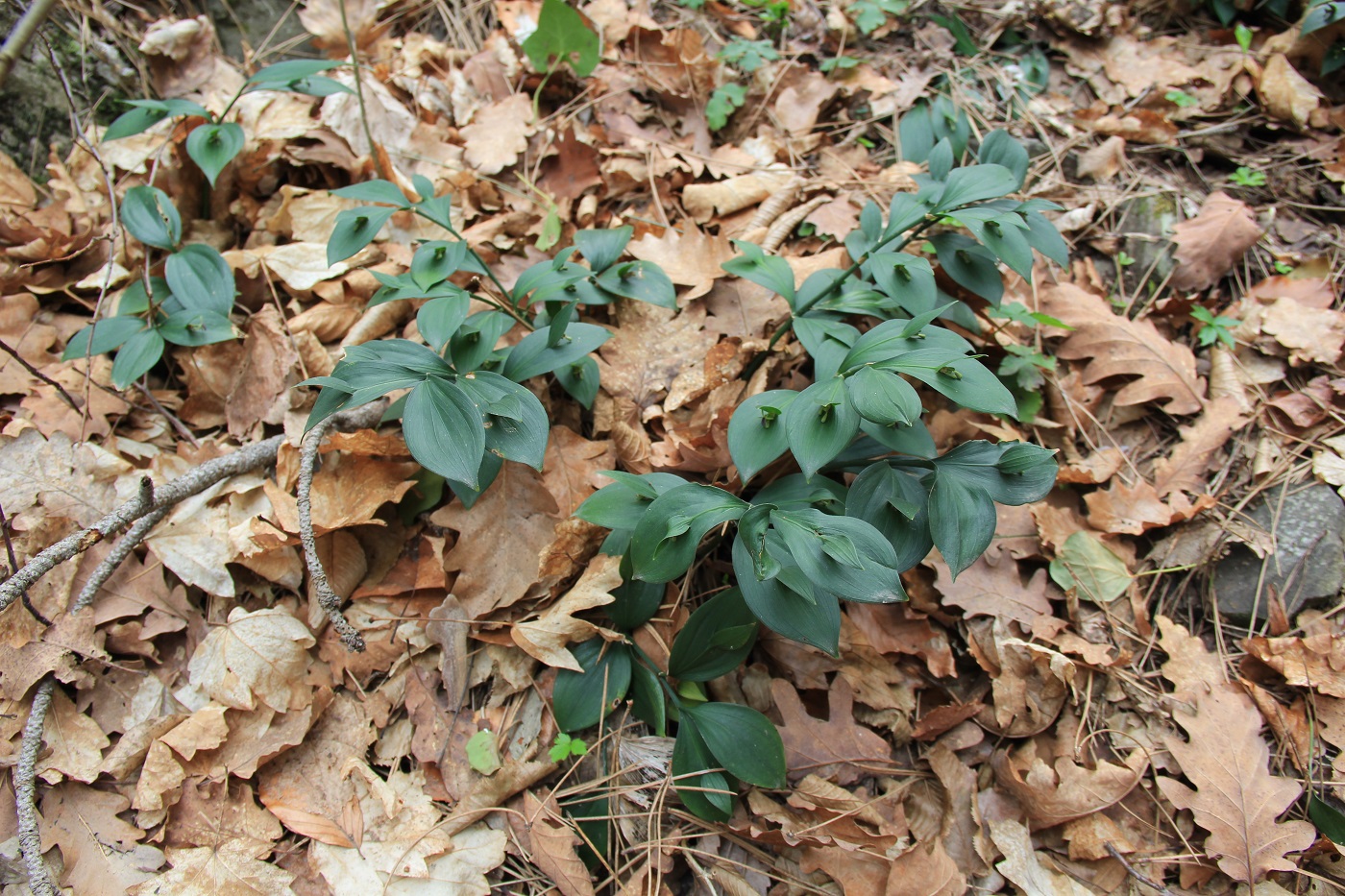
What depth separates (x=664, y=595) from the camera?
171 cm

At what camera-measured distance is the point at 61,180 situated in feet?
7.14

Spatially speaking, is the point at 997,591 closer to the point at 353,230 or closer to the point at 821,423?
the point at 821,423

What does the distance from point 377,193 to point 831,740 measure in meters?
1.78

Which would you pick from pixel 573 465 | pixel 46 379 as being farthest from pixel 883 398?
pixel 46 379

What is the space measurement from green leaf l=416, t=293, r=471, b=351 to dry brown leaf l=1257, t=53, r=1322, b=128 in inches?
113

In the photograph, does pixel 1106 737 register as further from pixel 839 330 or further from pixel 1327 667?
pixel 839 330

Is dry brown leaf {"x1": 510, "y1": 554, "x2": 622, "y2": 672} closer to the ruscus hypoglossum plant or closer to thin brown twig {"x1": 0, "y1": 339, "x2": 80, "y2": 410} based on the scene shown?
the ruscus hypoglossum plant

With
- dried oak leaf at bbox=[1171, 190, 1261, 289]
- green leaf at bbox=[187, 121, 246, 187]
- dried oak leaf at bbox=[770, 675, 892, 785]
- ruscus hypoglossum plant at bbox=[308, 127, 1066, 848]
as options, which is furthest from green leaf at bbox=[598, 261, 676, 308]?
dried oak leaf at bbox=[1171, 190, 1261, 289]

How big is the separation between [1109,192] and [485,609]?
2.42 m

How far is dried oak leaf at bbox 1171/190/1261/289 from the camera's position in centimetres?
218

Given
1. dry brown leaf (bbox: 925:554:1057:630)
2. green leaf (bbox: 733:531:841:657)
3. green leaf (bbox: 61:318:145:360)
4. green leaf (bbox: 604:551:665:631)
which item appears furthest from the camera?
green leaf (bbox: 61:318:145:360)

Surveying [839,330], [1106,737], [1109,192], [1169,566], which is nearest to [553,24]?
[839,330]

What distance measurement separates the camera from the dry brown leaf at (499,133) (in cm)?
238

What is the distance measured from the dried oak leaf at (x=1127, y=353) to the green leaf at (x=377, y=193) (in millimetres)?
1889
